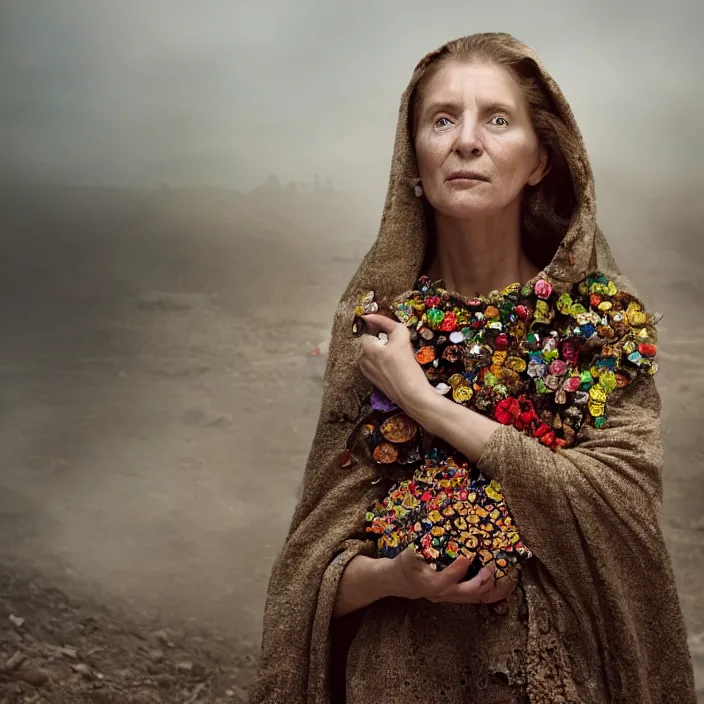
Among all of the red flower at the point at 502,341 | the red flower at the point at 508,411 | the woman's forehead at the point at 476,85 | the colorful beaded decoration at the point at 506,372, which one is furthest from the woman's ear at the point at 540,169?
the red flower at the point at 508,411

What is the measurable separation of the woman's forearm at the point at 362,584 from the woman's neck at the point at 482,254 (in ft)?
1.74

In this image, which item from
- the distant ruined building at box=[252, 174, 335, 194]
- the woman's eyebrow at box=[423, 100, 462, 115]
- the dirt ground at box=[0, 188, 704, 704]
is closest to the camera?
the woman's eyebrow at box=[423, 100, 462, 115]

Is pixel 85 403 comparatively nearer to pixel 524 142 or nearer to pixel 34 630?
pixel 34 630

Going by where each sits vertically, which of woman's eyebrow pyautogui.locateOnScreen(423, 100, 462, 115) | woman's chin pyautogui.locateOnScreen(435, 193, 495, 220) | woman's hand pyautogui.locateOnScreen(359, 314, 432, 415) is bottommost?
woman's hand pyautogui.locateOnScreen(359, 314, 432, 415)

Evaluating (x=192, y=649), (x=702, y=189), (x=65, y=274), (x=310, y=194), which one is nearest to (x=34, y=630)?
(x=192, y=649)

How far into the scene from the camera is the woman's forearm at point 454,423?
161 centimetres

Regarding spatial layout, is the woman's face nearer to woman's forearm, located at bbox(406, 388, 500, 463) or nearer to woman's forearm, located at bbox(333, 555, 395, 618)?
woman's forearm, located at bbox(406, 388, 500, 463)

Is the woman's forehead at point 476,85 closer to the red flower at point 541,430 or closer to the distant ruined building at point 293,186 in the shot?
the red flower at point 541,430

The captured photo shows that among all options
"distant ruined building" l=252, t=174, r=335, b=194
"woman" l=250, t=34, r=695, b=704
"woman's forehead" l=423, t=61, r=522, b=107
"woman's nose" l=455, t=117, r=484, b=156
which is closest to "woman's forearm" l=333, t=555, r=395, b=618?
"woman" l=250, t=34, r=695, b=704

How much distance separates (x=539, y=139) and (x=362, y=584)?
85 centimetres

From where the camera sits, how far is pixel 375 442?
1.75 m

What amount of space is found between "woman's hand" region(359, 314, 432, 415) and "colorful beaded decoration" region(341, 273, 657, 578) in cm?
4

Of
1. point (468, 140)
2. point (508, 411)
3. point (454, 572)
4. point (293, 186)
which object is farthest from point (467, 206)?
point (293, 186)

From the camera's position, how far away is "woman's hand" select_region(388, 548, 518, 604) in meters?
1.56
